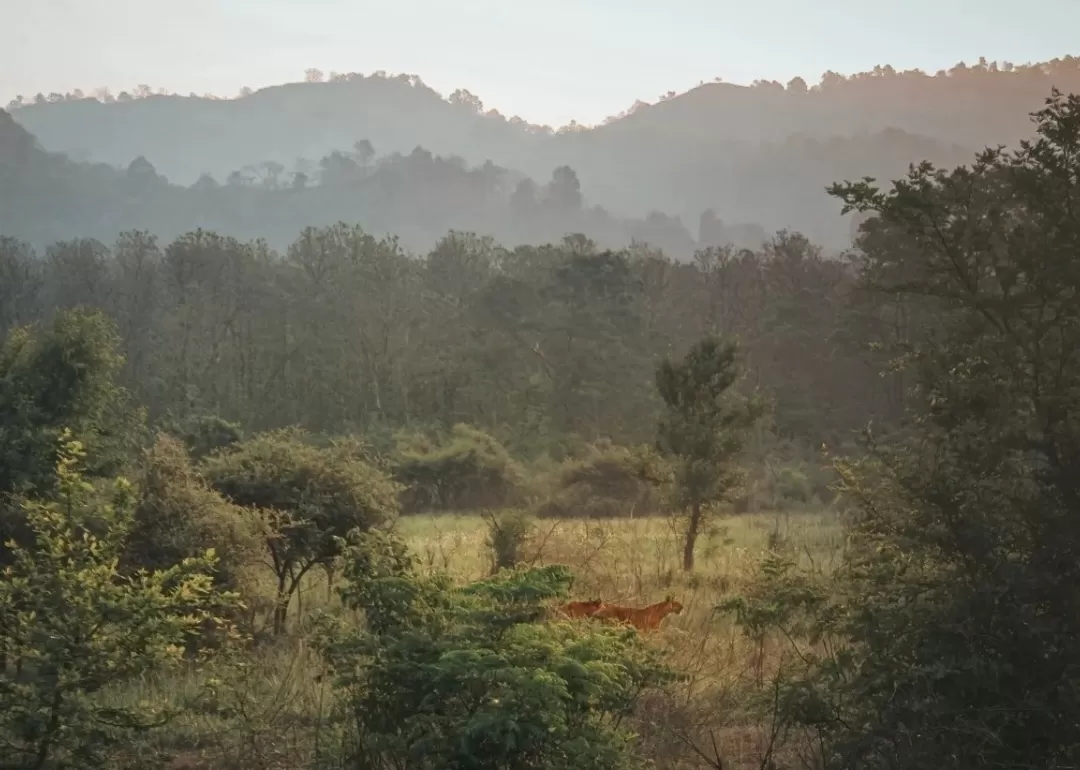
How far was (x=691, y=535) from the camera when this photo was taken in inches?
557

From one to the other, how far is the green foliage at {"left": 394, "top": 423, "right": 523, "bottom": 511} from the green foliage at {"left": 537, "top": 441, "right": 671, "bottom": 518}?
175 cm

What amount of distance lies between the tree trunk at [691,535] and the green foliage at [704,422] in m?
0.02

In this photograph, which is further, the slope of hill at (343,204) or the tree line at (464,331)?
the slope of hill at (343,204)

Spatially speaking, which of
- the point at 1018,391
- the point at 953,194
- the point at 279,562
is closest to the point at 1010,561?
the point at 1018,391

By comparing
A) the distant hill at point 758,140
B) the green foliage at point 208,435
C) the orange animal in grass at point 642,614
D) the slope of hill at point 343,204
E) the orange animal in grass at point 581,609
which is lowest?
the orange animal in grass at point 642,614

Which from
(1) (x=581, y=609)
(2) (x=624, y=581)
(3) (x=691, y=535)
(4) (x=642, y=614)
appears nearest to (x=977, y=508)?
(1) (x=581, y=609)

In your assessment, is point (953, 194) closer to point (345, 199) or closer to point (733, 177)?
point (345, 199)

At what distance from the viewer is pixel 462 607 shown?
16.0 feet

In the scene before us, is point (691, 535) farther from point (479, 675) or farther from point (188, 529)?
point (479, 675)

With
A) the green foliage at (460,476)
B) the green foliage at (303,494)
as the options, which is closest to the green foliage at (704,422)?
the green foliage at (303,494)

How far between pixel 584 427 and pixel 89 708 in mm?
30424

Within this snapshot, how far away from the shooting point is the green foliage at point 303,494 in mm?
9055

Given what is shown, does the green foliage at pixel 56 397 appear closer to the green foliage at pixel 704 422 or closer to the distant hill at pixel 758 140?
the green foliage at pixel 704 422

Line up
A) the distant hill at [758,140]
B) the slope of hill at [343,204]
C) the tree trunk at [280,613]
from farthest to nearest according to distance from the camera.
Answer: the distant hill at [758,140], the slope of hill at [343,204], the tree trunk at [280,613]
